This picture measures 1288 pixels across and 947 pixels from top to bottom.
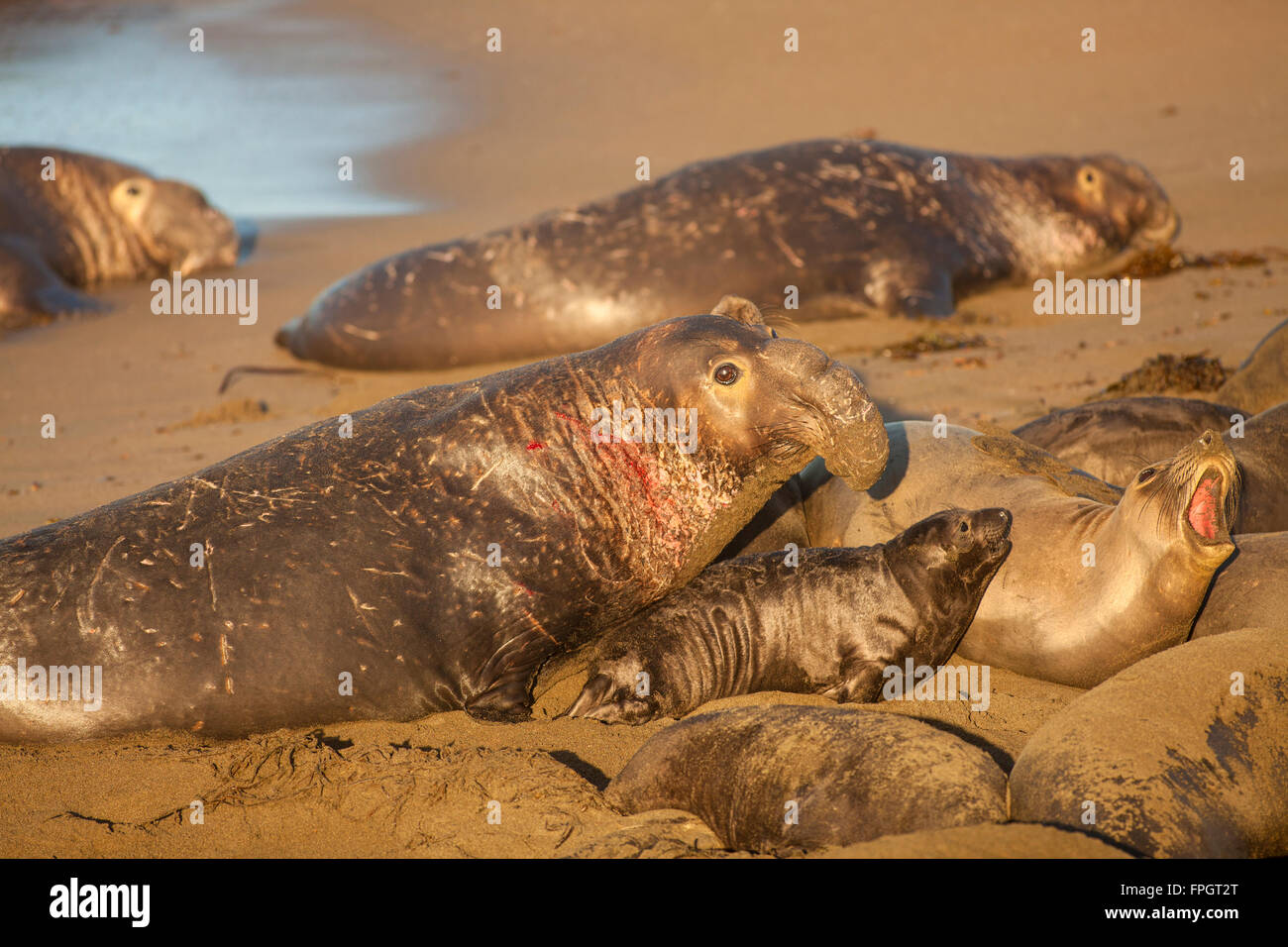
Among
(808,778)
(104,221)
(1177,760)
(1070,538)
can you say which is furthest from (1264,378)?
(104,221)

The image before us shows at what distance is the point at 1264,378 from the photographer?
5.82m

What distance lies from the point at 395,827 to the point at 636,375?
161 cm

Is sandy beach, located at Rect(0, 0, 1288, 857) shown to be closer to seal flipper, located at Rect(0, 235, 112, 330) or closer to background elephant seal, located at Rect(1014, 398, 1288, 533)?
seal flipper, located at Rect(0, 235, 112, 330)

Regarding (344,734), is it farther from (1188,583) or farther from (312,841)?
(1188,583)

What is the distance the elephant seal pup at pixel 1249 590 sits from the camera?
395cm

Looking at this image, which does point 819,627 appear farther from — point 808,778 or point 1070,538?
point 808,778

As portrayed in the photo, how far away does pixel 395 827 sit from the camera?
3422mm

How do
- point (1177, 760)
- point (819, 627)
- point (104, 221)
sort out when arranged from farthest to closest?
1. point (104, 221)
2. point (819, 627)
3. point (1177, 760)

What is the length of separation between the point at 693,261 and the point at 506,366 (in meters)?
1.46

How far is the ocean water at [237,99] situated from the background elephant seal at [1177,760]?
1139 cm

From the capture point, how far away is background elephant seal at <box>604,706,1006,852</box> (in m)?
3.00

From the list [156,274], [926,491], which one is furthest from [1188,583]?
[156,274]

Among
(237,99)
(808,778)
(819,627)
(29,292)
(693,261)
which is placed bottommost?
(808,778)
